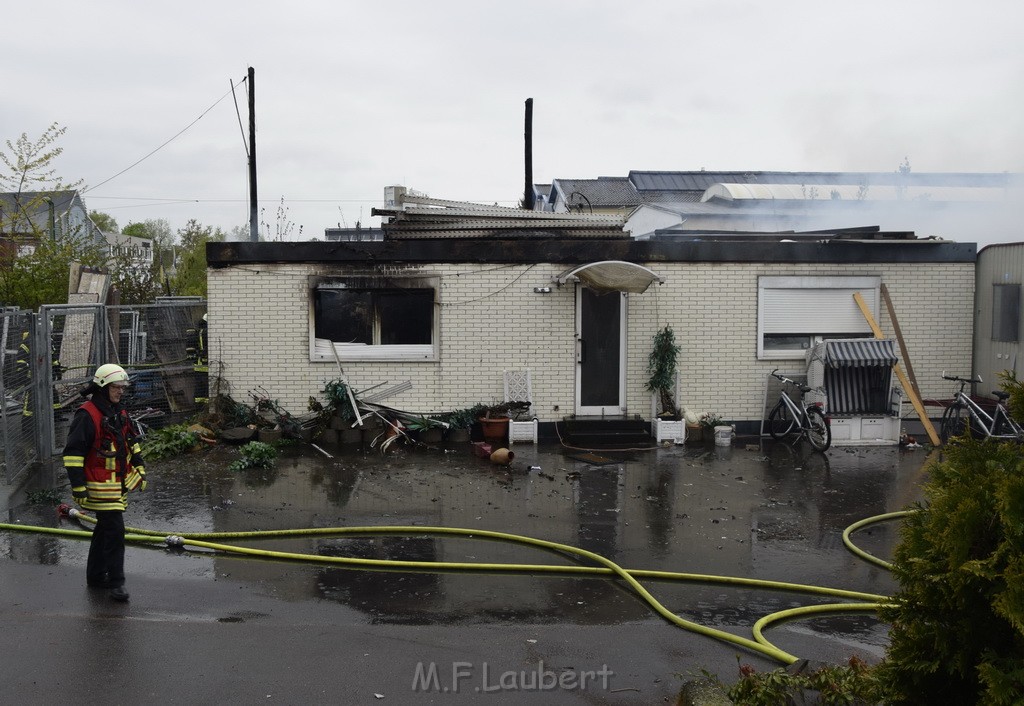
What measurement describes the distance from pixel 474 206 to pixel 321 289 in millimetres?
2866

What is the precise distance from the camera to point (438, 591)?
7297 millimetres

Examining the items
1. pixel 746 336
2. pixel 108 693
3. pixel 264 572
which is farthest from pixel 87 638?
pixel 746 336

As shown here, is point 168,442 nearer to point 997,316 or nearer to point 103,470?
point 103,470

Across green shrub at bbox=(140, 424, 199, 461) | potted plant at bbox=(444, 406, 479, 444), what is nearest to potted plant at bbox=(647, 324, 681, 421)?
potted plant at bbox=(444, 406, 479, 444)

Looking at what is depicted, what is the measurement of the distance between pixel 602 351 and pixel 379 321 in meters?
3.59

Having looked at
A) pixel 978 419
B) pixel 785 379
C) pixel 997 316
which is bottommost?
pixel 978 419

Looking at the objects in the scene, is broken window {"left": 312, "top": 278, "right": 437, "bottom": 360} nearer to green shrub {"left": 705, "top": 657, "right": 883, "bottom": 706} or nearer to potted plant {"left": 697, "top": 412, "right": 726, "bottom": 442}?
potted plant {"left": 697, "top": 412, "right": 726, "bottom": 442}

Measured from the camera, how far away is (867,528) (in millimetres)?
9375

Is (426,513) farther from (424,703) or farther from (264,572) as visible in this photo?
(424,703)

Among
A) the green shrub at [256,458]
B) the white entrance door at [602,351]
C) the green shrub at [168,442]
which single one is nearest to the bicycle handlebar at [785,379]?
the white entrance door at [602,351]

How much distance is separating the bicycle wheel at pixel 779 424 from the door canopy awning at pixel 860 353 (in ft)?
3.43

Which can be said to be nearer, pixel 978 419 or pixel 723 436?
pixel 978 419

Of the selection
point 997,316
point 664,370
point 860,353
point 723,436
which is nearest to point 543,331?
point 664,370

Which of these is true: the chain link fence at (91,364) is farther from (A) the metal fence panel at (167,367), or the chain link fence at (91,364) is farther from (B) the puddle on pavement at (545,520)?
(B) the puddle on pavement at (545,520)
